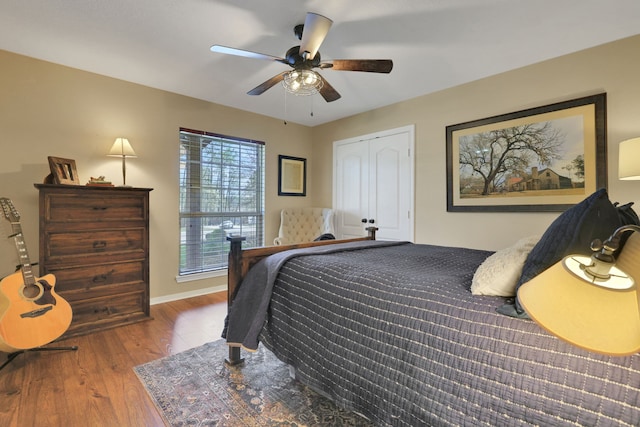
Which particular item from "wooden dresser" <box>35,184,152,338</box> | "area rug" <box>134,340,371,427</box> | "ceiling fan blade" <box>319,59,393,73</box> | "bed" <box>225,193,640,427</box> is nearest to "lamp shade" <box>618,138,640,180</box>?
"bed" <box>225,193,640,427</box>

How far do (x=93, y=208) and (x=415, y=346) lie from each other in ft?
9.66

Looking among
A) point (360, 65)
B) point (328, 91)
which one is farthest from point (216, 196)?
point (360, 65)

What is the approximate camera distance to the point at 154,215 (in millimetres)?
3500

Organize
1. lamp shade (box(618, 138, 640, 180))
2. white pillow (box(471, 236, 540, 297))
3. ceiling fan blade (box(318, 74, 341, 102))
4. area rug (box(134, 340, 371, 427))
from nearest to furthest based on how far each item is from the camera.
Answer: white pillow (box(471, 236, 540, 297))
area rug (box(134, 340, 371, 427))
lamp shade (box(618, 138, 640, 180))
ceiling fan blade (box(318, 74, 341, 102))

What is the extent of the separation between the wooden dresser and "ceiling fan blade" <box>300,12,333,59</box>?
A: 207 cm

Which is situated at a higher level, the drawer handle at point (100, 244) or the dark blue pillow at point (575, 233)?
the dark blue pillow at point (575, 233)

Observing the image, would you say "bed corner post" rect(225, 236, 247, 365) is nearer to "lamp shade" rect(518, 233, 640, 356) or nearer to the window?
"lamp shade" rect(518, 233, 640, 356)

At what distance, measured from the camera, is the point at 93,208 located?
2.73m

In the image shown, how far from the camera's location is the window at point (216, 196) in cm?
379

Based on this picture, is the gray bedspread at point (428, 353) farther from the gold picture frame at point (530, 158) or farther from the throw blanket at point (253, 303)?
the gold picture frame at point (530, 158)

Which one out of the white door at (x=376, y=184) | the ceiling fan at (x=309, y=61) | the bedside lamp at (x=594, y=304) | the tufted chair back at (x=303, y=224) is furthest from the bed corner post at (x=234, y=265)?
the white door at (x=376, y=184)

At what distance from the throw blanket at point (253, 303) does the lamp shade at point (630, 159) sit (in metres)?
2.05

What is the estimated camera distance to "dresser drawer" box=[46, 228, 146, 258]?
2.55 metres

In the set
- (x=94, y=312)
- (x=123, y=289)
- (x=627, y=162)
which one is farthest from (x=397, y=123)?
(x=94, y=312)
